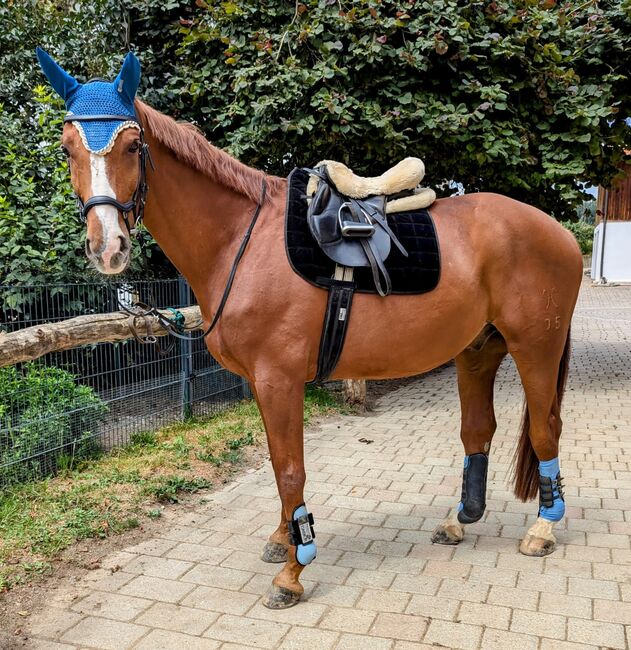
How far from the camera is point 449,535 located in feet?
11.5

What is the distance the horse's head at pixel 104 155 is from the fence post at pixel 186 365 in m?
3.54

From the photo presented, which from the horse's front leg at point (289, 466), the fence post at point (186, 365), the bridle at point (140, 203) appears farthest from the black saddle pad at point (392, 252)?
the fence post at point (186, 365)

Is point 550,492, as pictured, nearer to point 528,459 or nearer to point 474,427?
point 528,459

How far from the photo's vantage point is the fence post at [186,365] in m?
5.96

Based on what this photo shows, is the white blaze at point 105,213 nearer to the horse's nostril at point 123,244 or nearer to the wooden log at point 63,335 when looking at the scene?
the horse's nostril at point 123,244

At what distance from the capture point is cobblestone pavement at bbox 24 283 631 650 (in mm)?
2582

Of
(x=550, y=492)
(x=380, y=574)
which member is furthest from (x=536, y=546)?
(x=380, y=574)

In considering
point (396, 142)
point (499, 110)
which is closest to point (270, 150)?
point (396, 142)

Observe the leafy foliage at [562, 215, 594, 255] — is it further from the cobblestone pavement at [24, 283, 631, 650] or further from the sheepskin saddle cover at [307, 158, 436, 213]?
the sheepskin saddle cover at [307, 158, 436, 213]

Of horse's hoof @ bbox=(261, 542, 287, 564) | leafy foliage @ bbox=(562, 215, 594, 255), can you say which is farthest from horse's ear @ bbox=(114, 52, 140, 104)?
leafy foliage @ bbox=(562, 215, 594, 255)

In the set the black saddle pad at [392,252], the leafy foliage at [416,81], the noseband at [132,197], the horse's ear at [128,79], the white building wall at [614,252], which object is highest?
the leafy foliage at [416,81]

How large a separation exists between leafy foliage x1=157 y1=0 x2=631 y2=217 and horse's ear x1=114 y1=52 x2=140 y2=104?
3.59 m

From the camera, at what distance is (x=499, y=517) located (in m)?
3.84

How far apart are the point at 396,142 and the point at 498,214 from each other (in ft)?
10.5
